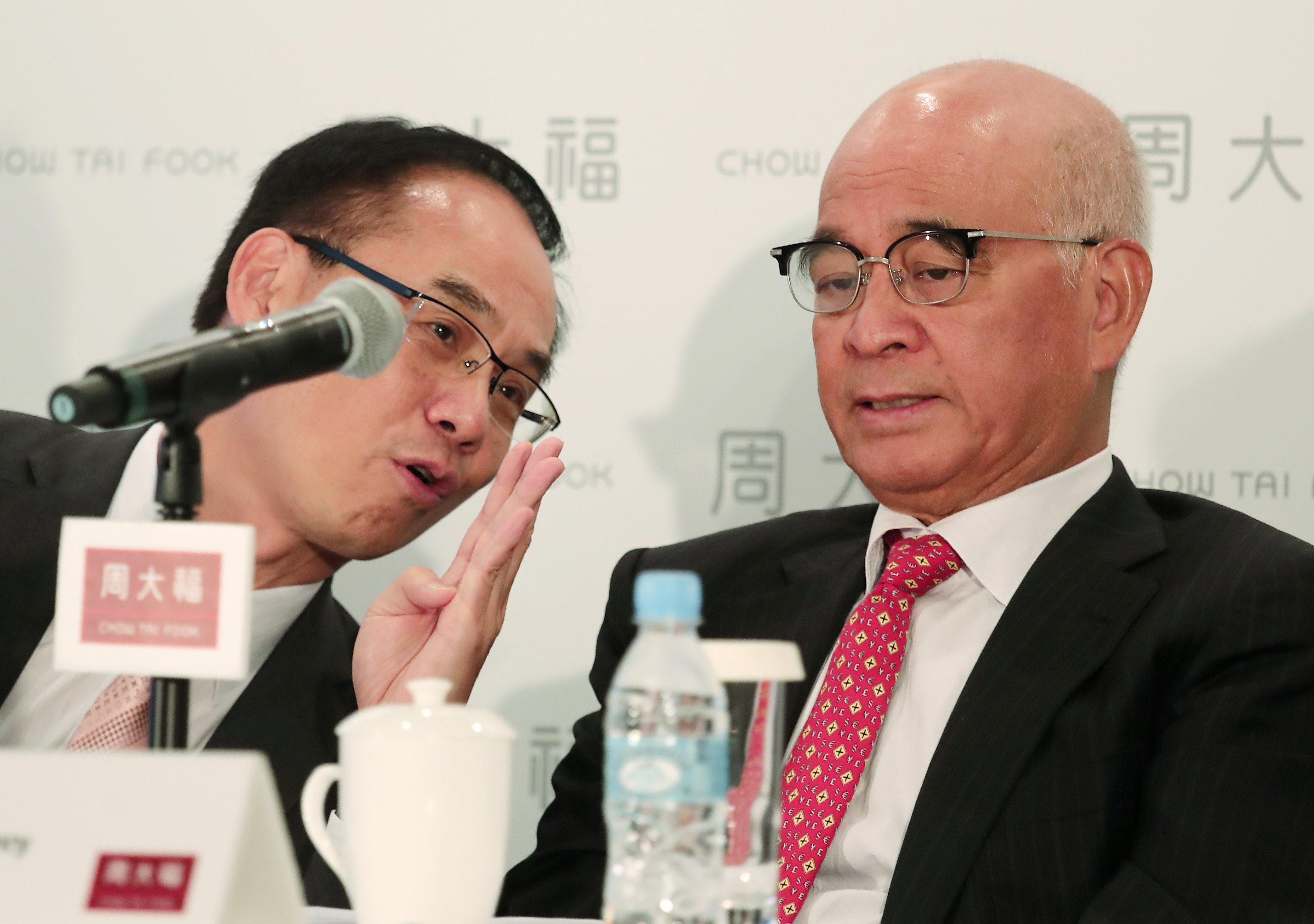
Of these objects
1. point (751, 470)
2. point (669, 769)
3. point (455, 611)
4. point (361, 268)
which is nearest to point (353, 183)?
point (361, 268)

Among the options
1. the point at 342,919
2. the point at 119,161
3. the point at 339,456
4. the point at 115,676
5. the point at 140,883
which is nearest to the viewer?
the point at 140,883

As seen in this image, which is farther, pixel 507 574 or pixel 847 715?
pixel 507 574

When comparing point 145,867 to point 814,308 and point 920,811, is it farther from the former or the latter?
point 814,308

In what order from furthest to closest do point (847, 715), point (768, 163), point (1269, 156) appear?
point (768, 163)
point (1269, 156)
point (847, 715)

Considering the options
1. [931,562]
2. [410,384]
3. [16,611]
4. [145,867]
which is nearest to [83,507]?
[16,611]

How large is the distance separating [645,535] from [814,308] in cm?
81

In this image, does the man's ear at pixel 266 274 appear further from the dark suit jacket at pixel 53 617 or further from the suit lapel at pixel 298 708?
the suit lapel at pixel 298 708

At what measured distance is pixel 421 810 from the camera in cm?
101

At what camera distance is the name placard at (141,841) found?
82 cm

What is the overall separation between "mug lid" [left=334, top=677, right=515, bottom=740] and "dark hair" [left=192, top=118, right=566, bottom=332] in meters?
1.39

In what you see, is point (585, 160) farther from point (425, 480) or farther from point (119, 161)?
point (119, 161)

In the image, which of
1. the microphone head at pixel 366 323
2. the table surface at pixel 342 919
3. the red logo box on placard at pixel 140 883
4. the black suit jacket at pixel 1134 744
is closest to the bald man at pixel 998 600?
the black suit jacket at pixel 1134 744

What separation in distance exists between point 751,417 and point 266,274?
3.27 ft

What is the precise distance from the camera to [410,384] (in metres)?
2.18
